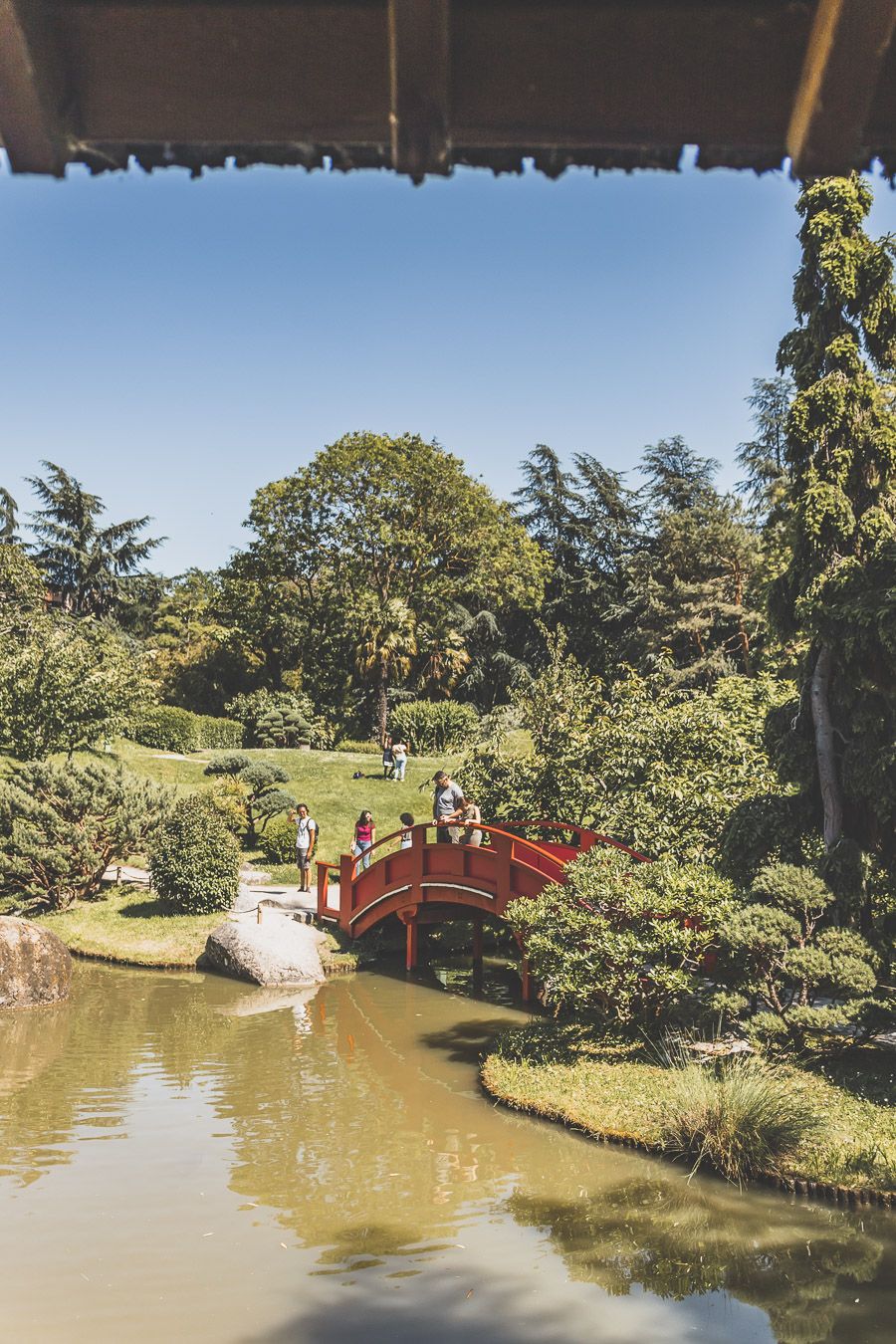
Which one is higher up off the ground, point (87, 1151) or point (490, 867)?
point (490, 867)

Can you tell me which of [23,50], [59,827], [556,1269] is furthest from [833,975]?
[59,827]

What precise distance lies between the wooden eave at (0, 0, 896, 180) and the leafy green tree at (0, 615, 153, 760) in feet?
77.4

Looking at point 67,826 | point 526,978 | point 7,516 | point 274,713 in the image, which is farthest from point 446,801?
point 7,516

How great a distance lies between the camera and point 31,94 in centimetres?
247

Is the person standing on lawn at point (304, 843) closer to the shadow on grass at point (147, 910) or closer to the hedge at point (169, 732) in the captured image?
the shadow on grass at point (147, 910)

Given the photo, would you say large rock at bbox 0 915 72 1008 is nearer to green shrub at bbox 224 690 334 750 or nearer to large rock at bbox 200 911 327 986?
large rock at bbox 200 911 327 986

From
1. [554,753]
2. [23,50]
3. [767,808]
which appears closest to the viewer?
[23,50]

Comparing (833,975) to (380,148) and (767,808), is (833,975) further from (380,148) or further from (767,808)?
(380,148)

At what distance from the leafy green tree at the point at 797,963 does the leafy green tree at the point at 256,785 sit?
16.2 metres

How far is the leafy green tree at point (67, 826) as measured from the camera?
2027 centimetres

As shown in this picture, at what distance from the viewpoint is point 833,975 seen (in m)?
11.0

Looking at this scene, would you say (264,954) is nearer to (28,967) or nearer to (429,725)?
(28,967)

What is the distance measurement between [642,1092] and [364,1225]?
151 inches

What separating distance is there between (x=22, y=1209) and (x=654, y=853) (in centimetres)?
1026
